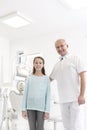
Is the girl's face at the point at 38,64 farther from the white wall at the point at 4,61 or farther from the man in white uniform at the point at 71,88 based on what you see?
the white wall at the point at 4,61

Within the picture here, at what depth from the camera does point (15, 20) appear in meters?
4.18

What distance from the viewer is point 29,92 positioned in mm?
2375

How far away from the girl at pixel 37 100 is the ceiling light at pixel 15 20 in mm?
1784

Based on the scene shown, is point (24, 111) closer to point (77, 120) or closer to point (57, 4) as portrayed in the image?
point (77, 120)

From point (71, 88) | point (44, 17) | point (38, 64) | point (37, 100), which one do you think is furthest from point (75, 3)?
point (37, 100)

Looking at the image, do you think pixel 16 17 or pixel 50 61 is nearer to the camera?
pixel 16 17

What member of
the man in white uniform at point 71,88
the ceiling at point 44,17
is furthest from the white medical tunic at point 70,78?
the ceiling at point 44,17

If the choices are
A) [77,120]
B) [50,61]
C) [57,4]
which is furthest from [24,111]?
[50,61]

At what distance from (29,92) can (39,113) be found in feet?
0.88

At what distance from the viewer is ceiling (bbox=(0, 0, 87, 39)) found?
11.6 feet

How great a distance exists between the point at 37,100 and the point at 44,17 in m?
2.28

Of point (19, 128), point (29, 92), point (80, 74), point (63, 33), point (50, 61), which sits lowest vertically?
point (19, 128)

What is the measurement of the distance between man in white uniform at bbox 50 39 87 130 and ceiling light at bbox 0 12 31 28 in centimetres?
177

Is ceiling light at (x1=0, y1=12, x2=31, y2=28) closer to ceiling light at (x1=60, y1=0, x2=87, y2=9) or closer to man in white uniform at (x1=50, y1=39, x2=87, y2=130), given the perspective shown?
ceiling light at (x1=60, y1=0, x2=87, y2=9)
